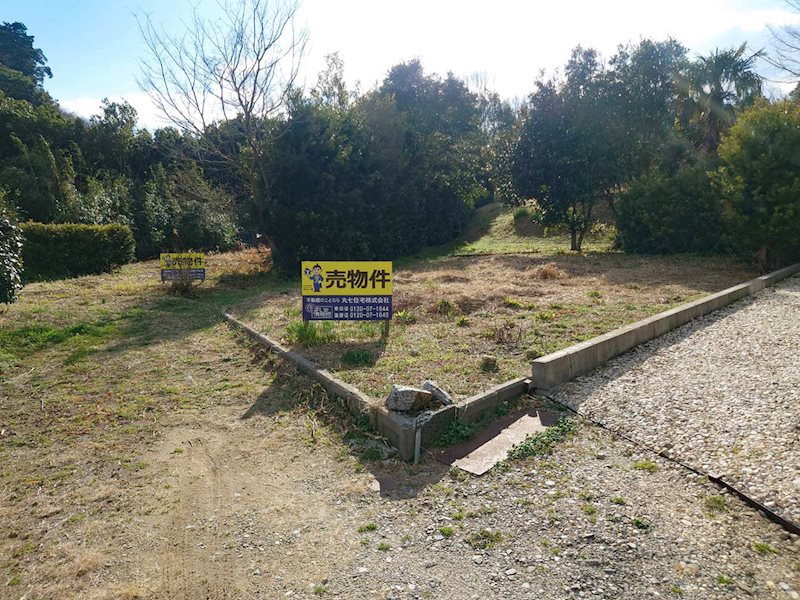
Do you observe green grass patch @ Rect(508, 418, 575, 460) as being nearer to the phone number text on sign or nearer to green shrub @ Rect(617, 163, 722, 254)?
the phone number text on sign

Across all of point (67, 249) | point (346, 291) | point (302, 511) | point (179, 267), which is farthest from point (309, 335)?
point (67, 249)

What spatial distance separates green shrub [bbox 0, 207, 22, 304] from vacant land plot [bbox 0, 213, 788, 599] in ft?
9.54

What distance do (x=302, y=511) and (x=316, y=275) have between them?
3.49m

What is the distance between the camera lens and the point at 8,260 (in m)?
7.72

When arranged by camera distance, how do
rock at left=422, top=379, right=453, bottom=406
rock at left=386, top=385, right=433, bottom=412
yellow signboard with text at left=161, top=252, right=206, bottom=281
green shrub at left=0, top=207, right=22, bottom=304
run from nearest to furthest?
rock at left=386, top=385, right=433, bottom=412
rock at left=422, top=379, right=453, bottom=406
green shrub at left=0, top=207, right=22, bottom=304
yellow signboard with text at left=161, top=252, right=206, bottom=281

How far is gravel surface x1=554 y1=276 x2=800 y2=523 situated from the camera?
3158 millimetres

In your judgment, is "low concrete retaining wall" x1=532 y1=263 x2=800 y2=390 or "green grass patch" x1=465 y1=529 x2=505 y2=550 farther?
"low concrete retaining wall" x1=532 y1=263 x2=800 y2=390

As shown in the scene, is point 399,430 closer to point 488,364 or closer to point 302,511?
point 302,511

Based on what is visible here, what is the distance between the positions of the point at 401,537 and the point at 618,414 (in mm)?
2188

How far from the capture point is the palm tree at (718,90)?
728 inches

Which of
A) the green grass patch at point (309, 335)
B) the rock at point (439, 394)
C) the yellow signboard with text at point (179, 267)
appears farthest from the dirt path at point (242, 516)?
the yellow signboard with text at point (179, 267)

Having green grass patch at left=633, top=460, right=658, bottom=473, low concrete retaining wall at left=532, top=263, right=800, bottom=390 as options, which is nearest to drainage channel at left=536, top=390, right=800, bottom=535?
green grass patch at left=633, top=460, right=658, bottom=473

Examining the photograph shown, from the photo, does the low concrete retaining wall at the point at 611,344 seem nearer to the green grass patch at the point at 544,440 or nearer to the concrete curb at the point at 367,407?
the green grass patch at the point at 544,440

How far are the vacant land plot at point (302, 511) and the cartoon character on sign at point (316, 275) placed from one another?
4.26 ft
